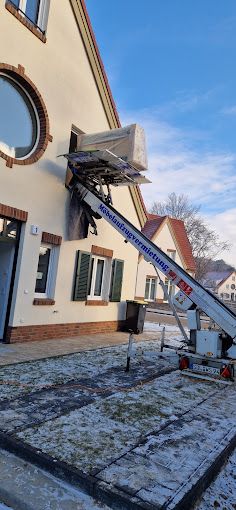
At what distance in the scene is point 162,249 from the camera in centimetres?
3162

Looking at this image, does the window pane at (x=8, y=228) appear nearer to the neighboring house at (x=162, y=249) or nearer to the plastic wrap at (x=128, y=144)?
the plastic wrap at (x=128, y=144)

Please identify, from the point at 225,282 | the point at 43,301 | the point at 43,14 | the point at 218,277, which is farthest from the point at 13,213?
the point at 218,277

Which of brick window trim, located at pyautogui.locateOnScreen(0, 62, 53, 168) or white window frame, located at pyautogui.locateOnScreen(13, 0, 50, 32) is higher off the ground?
white window frame, located at pyautogui.locateOnScreen(13, 0, 50, 32)

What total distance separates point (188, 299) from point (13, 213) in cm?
406

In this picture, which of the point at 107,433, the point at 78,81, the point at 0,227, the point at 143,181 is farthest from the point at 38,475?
the point at 78,81

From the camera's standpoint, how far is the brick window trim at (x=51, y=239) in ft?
30.9

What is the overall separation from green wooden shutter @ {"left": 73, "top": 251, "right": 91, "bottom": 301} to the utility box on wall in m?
2.73

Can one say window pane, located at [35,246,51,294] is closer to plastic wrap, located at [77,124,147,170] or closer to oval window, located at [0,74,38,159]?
oval window, located at [0,74,38,159]

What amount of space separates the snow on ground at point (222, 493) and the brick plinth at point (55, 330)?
19.1ft

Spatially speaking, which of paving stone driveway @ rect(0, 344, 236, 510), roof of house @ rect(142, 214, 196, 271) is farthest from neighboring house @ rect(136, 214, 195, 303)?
paving stone driveway @ rect(0, 344, 236, 510)

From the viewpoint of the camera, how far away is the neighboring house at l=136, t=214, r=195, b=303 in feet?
106

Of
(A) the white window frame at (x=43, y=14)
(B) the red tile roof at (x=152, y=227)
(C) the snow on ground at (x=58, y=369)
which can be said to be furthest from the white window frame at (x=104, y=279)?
(B) the red tile roof at (x=152, y=227)

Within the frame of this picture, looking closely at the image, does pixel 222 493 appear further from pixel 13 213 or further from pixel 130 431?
pixel 13 213

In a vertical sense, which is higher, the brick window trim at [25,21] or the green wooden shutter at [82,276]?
the brick window trim at [25,21]
